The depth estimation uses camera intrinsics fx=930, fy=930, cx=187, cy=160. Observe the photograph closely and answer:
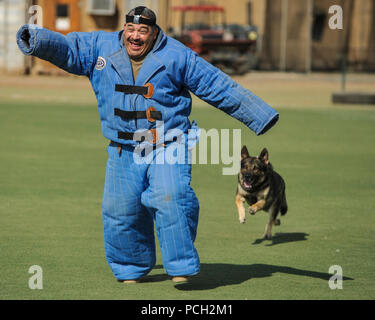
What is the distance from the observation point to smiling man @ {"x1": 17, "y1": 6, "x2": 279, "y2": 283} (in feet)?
20.8

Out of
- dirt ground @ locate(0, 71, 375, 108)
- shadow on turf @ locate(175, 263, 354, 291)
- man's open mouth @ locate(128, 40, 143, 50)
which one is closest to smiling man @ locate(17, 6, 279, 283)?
man's open mouth @ locate(128, 40, 143, 50)

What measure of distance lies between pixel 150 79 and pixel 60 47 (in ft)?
2.22

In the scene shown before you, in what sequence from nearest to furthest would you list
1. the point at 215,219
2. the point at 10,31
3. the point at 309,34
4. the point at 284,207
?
the point at 284,207
the point at 215,219
the point at 10,31
the point at 309,34

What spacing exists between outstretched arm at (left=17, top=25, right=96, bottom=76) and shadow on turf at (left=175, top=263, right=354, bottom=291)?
170 cm

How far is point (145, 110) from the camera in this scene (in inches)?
250

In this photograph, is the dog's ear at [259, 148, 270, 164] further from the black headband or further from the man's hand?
the man's hand

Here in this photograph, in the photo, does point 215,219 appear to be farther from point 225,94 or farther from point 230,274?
point 225,94

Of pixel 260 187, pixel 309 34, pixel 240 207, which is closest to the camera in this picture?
pixel 260 187

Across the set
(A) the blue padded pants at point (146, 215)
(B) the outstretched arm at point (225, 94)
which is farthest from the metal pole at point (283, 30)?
(A) the blue padded pants at point (146, 215)

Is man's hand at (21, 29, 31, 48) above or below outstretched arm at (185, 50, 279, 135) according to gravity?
above

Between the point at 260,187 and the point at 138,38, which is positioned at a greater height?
the point at 138,38

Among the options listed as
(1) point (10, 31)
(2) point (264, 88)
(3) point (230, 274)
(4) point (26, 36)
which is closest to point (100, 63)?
(4) point (26, 36)

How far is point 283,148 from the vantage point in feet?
49.8
